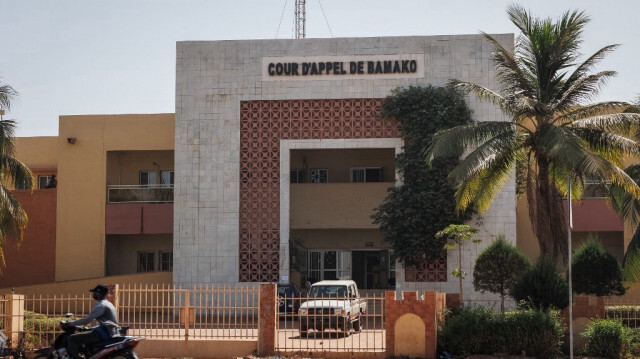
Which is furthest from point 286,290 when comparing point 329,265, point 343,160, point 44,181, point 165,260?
point 44,181

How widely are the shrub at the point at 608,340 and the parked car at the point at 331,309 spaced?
509 cm

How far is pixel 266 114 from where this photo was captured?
97.9 feet

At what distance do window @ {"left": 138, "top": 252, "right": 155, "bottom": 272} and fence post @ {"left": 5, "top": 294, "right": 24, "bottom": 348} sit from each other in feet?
49.1

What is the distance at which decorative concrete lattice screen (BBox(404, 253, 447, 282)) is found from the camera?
28859 mm

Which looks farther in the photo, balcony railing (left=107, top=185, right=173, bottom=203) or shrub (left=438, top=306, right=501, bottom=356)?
balcony railing (left=107, top=185, right=173, bottom=203)

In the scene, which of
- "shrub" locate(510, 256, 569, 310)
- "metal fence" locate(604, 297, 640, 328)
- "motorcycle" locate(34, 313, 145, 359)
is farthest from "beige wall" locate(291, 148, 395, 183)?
"motorcycle" locate(34, 313, 145, 359)

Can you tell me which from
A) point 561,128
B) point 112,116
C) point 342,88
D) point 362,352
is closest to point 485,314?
point 362,352

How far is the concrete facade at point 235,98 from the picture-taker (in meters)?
29.2

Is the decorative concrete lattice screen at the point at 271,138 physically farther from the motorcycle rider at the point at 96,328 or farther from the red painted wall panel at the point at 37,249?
the motorcycle rider at the point at 96,328

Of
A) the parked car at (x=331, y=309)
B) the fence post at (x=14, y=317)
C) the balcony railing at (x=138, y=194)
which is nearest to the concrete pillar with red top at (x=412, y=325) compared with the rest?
the parked car at (x=331, y=309)

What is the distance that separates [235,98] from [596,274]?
14.3m

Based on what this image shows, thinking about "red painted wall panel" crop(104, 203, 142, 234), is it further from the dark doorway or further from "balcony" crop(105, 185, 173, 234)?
the dark doorway

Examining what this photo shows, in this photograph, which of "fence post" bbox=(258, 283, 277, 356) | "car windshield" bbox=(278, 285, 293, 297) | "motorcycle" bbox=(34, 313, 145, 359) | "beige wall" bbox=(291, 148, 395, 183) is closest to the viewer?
"motorcycle" bbox=(34, 313, 145, 359)

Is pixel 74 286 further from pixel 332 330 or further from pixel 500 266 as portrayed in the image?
pixel 500 266
